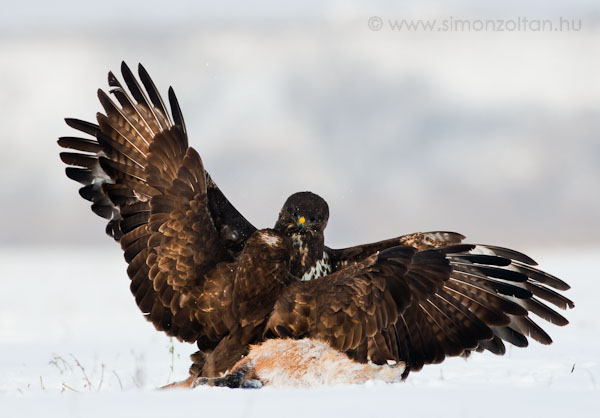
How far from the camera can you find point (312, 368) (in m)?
6.02

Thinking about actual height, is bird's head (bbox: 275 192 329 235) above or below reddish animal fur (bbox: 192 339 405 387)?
above

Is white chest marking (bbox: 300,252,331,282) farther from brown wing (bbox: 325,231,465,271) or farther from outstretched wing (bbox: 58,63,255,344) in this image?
outstretched wing (bbox: 58,63,255,344)

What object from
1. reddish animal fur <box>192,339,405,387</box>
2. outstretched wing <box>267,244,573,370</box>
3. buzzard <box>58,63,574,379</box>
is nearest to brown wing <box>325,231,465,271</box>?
buzzard <box>58,63,574,379</box>

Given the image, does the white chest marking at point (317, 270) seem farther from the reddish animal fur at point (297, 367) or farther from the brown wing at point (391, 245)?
the reddish animal fur at point (297, 367)

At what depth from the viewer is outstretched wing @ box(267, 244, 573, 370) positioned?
5.94 metres

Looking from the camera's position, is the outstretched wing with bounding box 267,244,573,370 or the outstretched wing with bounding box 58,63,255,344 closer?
the outstretched wing with bounding box 267,244,573,370

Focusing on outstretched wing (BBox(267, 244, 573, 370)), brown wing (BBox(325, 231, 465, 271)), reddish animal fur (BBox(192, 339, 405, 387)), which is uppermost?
brown wing (BBox(325, 231, 465, 271))

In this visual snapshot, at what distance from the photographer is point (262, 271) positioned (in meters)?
6.27

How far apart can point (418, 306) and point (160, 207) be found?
216cm

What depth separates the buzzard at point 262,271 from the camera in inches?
237

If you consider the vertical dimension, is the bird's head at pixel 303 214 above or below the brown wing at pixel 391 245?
above

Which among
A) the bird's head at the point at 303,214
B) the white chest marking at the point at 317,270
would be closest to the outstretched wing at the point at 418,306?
the white chest marking at the point at 317,270

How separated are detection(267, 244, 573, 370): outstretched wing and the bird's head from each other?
1249 mm

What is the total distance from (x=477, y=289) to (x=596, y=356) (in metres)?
3.13
